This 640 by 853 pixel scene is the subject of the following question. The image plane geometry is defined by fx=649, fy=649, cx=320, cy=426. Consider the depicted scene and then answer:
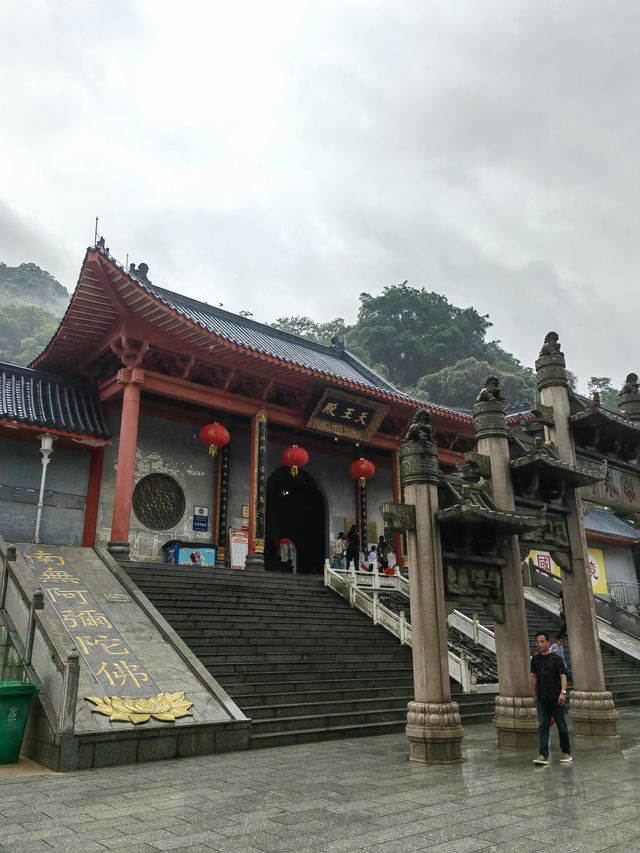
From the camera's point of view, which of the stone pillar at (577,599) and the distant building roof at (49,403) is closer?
the stone pillar at (577,599)

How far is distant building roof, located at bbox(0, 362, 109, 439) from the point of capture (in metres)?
13.1

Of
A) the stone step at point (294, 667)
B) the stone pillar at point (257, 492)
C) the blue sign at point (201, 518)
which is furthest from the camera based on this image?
the blue sign at point (201, 518)

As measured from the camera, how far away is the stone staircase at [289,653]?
8.16m

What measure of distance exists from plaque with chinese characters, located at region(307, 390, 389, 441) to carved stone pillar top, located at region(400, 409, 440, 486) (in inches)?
350

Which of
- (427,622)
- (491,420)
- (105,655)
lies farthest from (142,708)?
(491,420)

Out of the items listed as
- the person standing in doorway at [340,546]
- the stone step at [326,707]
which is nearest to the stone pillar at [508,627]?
the stone step at [326,707]

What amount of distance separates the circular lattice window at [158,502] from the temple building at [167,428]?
0.08 feet

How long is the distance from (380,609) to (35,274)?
102 metres

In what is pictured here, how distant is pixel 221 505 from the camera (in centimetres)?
1625

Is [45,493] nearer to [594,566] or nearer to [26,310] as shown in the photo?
[594,566]

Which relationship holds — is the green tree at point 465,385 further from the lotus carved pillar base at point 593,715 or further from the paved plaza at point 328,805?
the paved plaza at point 328,805

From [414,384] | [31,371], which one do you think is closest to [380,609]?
[31,371]

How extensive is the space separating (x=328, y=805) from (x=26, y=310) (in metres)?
80.5

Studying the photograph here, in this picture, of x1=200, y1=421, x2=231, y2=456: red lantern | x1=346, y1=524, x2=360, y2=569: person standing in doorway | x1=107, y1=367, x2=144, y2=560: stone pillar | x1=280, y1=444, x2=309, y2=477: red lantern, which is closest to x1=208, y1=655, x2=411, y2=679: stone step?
x1=107, y1=367, x2=144, y2=560: stone pillar
